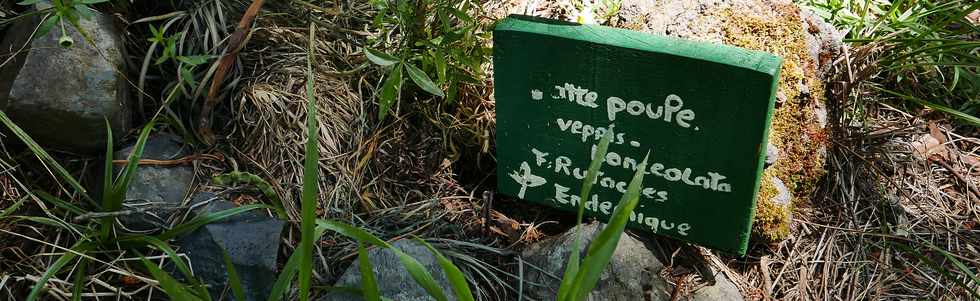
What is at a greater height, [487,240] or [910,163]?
[910,163]

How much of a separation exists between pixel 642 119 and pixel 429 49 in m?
0.65

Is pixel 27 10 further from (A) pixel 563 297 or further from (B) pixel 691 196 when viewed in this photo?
(B) pixel 691 196

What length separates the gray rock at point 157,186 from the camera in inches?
79.8

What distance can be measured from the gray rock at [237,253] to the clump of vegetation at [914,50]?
5.92 feet

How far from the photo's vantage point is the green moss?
7.42 feet

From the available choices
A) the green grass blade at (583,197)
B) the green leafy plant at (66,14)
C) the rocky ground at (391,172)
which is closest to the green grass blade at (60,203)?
the rocky ground at (391,172)

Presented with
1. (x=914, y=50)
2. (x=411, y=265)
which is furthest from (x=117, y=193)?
(x=914, y=50)

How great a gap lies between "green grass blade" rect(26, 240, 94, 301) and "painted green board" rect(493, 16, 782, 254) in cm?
105

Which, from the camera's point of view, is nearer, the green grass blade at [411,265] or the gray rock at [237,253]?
the green grass blade at [411,265]

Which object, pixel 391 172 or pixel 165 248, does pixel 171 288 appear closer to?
pixel 165 248

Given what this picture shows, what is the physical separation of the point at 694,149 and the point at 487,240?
0.61 meters

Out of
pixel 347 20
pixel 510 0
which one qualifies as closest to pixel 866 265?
pixel 510 0

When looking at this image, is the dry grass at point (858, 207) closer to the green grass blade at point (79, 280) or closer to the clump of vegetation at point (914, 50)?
the clump of vegetation at point (914, 50)

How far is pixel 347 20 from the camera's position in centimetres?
252
